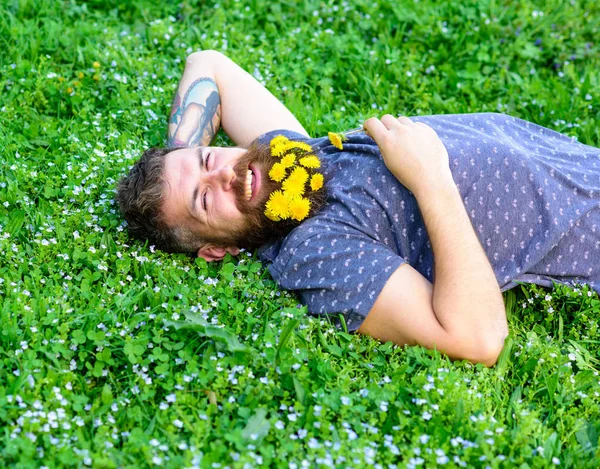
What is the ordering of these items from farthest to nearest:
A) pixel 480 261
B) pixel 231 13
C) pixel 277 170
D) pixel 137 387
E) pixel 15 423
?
1. pixel 231 13
2. pixel 277 170
3. pixel 480 261
4. pixel 137 387
5. pixel 15 423

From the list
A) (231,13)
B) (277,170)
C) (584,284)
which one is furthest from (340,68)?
(584,284)

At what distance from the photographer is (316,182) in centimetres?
363

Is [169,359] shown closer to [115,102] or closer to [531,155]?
[531,155]

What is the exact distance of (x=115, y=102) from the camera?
4902mm

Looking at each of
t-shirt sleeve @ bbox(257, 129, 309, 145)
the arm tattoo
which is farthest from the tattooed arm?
t-shirt sleeve @ bbox(257, 129, 309, 145)

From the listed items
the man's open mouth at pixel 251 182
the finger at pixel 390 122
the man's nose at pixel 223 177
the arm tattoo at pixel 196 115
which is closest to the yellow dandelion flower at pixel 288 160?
the man's open mouth at pixel 251 182

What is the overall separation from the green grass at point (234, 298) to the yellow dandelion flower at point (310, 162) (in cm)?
54

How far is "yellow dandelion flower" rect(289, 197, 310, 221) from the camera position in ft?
11.7

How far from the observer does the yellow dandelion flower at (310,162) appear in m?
3.69

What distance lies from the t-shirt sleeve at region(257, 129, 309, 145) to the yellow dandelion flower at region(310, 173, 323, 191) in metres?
0.52

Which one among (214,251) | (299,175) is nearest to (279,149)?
(299,175)

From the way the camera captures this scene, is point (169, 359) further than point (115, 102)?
No

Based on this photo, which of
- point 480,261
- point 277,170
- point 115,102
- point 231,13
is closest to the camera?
point 480,261

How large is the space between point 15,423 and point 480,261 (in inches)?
77.3
